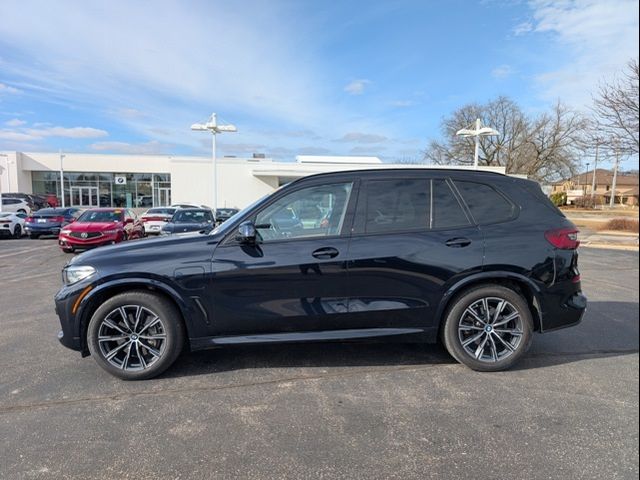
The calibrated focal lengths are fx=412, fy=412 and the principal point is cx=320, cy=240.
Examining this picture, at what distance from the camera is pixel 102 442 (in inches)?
111

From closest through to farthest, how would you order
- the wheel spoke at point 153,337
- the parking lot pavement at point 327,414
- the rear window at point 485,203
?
the parking lot pavement at point 327,414, the wheel spoke at point 153,337, the rear window at point 485,203

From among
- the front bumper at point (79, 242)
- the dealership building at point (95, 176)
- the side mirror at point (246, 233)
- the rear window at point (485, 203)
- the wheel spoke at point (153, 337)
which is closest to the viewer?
the side mirror at point (246, 233)

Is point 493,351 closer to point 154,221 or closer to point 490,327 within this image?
point 490,327

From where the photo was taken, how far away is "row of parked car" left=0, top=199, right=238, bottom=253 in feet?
41.9

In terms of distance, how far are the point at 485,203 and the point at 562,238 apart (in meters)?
0.78

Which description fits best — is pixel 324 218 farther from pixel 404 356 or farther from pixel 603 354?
pixel 603 354

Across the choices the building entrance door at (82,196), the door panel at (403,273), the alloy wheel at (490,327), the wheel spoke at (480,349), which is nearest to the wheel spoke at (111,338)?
the door panel at (403,273)

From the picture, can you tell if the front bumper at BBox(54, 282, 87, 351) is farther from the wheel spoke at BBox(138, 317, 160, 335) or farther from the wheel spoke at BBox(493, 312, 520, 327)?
the wheel spoke at BBox(493, 312, 520, 327)

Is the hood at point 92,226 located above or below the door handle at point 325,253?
below

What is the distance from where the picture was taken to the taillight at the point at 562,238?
391cm

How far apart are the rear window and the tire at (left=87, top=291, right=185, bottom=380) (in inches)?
116

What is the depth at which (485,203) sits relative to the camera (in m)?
4.02

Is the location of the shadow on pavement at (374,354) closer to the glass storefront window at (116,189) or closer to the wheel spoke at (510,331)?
the wheel spoke at (510,331)

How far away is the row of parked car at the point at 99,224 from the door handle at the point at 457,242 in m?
6.38
